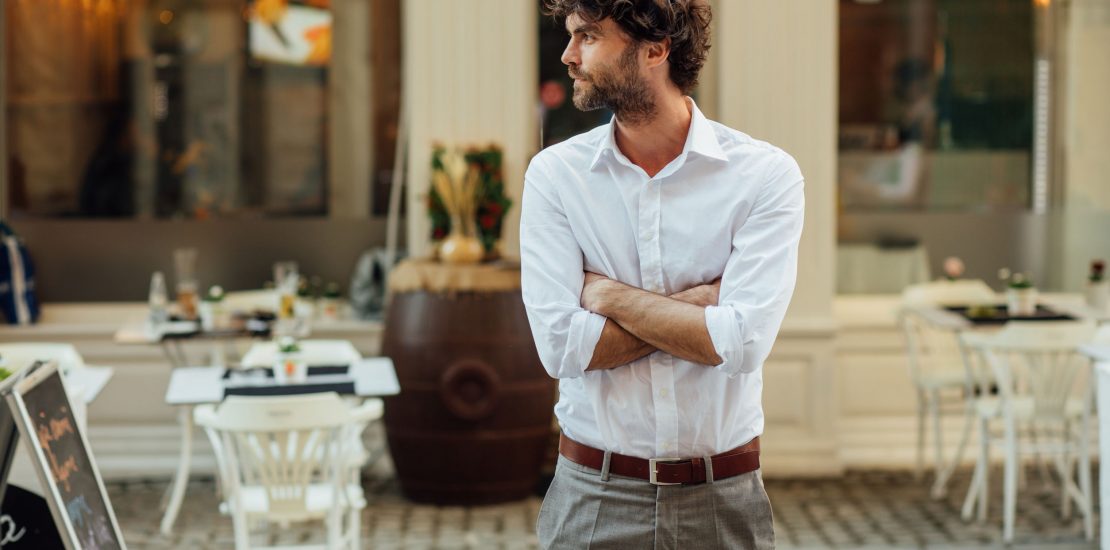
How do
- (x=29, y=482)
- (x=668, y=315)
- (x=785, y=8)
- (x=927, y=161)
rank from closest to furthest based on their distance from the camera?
(x=668, y=315) → (x=29, y=482) → (x=785, y=8) → (x=927, y=161)

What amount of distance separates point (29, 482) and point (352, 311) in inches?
154

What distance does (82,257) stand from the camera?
7230mm

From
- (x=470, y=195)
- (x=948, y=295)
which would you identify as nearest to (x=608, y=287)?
(x=470, y=195)

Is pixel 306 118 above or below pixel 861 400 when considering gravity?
above

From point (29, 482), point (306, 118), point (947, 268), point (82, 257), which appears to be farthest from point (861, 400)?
point (29, 482)

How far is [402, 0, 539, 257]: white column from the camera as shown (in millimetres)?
6812

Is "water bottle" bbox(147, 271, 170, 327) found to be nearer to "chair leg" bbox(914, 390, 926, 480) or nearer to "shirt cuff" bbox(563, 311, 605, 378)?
"chair leg" bbox(914, 390, 926, 480)

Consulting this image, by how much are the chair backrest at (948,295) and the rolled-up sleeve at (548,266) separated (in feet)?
16.5

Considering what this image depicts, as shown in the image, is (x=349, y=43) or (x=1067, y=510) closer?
(x=1067, y=510)

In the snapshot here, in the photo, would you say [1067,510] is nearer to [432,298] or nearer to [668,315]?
[432,298]

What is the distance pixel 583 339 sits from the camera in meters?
2.19

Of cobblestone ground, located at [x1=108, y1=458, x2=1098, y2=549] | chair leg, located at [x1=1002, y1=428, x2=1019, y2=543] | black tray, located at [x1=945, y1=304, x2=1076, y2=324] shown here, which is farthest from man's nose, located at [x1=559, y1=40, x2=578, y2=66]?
black tray, located at [x1=945, y1=304, x2=1076, y2=324]

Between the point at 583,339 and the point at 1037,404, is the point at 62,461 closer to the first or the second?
the point at 583,339

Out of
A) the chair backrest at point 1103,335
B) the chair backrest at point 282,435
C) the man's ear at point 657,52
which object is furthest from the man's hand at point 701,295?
the chair backrest at point 1103,335
